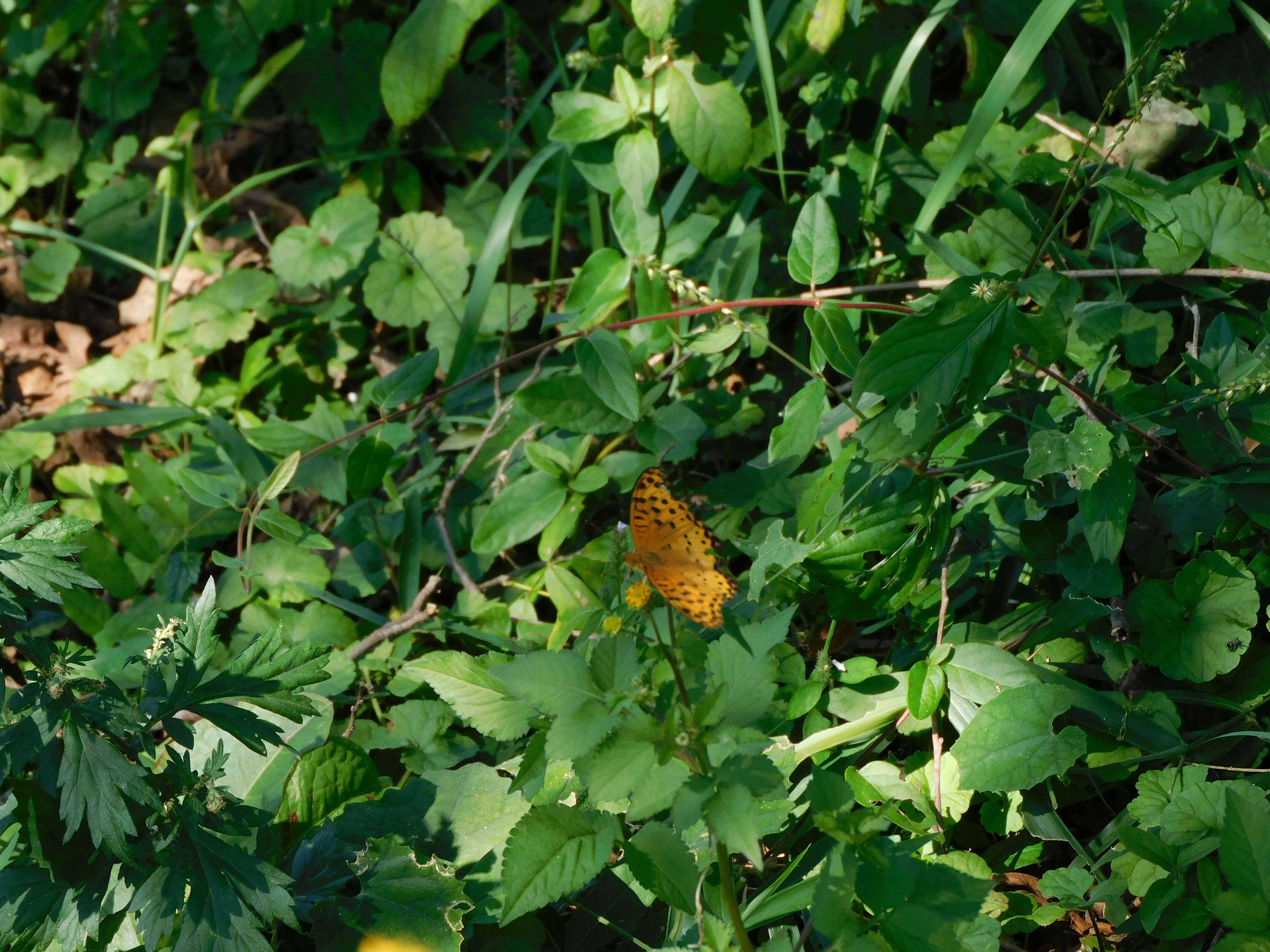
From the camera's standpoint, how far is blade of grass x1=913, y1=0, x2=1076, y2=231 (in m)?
1.90

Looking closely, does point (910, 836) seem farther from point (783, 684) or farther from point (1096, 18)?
point (1096, 18)

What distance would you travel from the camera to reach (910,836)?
1681 millimetres

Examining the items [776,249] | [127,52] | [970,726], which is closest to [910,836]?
[970,726]

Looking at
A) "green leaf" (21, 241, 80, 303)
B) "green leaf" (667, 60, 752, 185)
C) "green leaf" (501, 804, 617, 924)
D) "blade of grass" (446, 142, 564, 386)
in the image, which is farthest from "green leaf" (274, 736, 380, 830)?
"green leaf" (21, 241, 80, 303)

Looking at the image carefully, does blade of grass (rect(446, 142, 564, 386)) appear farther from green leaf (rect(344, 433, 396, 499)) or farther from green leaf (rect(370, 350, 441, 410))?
green leaf (rect(344, 433, 396, 499))

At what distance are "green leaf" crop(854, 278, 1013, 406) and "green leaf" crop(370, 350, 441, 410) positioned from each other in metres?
1.05

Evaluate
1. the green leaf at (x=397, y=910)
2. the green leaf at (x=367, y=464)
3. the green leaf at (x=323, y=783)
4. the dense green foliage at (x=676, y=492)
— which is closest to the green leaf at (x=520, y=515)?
the dense green foliage at (x=676, y=492)

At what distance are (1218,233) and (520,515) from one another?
1527mm

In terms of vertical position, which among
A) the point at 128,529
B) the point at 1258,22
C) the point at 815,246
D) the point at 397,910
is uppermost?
the point at 1258,22

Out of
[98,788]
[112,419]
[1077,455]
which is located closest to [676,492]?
[1077,455]

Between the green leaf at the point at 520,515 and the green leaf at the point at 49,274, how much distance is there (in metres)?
2.00

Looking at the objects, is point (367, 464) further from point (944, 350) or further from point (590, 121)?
point (944, 350)

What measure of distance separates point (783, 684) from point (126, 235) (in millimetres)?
2755

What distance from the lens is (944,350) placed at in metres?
1.47
